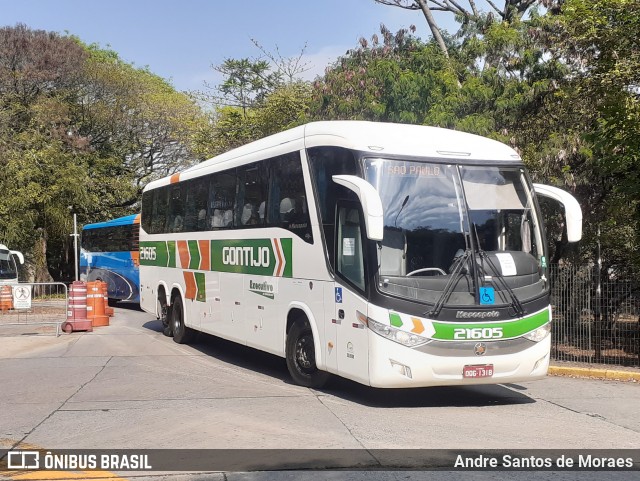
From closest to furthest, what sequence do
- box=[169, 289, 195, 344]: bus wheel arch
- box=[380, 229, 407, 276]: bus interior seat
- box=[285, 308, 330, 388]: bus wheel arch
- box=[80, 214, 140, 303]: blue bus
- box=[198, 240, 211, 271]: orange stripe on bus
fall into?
box=[380, 229, 407, 276]: bus interior seat
box=[285, 308, 330, 388]: bus wheel arch
box=[198, 240, 211, 271]: orange stripe on bus
box=[169, 289, 195, 344]: bus wheel arch
box=[80, 214, 140, 303]: blue bus

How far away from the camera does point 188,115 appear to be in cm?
4466

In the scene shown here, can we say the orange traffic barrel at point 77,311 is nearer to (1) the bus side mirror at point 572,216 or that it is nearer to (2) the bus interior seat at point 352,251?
(2) the bus interior seat at point 352,251

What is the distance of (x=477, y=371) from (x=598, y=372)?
451 centimetres

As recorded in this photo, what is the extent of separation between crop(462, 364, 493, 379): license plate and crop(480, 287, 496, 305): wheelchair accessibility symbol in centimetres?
78

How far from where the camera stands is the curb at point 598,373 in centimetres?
1253

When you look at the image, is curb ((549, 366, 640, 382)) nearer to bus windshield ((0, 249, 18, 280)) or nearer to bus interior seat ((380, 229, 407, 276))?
bus interior seat ((380, 229, 407, 276))

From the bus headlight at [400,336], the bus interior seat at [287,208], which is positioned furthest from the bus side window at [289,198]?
the bus headlight at [400,336]

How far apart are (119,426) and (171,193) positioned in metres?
9.53

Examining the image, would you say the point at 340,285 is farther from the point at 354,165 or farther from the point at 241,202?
the point at 241,202

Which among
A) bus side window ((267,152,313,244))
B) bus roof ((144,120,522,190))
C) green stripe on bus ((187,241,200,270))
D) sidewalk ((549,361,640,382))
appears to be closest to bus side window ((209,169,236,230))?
green stripe on bus ((187,241,200,270))

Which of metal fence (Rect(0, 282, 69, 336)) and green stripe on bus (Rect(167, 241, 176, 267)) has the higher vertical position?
green stripe on bus (Rect(167, 241, 176, 267))

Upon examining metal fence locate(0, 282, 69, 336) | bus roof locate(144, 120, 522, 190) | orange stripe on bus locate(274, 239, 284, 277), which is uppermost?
bus roof locate(144, 120, 522, 190)

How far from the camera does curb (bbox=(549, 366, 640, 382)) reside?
493 inches

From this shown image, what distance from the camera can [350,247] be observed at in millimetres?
9531
